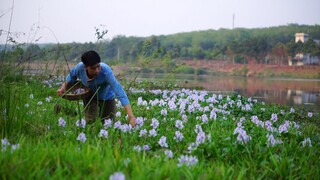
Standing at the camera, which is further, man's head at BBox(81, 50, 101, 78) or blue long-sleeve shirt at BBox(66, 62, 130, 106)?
blue long-sleeve shirt at BBox(66, 62, 130, 106)

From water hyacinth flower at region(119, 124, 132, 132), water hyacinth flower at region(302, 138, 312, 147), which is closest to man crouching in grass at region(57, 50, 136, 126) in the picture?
water hyacinth flower at region(119, 124, 132, 132)

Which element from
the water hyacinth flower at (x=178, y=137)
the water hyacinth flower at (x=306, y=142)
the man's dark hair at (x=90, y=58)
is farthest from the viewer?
the man's dark hair at (x=90, y=58)

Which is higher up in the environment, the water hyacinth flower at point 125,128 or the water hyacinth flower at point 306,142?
the water hyacinth flower at point 125,128

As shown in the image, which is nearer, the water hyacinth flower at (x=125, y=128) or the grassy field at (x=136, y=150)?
the grassy field at (x=136, y=150)

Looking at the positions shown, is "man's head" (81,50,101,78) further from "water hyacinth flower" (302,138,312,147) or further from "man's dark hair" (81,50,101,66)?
"water hyacinth flower" (302,138,312,147)

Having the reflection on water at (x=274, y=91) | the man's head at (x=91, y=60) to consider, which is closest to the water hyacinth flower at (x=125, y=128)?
the man's head at (x=91, y=60)

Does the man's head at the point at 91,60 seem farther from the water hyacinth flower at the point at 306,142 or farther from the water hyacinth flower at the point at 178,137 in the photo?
the water hyacinth flower at the point at 306,142

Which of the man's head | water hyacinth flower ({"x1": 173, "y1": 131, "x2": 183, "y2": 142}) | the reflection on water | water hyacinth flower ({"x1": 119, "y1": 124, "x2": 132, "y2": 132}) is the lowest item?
the reflection on water

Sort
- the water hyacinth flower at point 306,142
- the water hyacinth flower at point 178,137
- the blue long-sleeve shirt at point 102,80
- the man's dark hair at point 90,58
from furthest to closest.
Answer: the blue long-sleeve shirt at point 102,80 → the man's dark hair at point 90,58 → the water hyacinth flower at point 306,142 → the water hyacinth flower at point 178,137

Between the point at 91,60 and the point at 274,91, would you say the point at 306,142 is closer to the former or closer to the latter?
the point at 91,60

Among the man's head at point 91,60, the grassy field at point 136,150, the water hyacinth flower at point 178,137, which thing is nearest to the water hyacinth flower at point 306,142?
the grassy field at point 136,150

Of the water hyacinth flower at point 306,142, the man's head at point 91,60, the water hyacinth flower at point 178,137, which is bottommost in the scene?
the water hyacinth flower at point 306,142

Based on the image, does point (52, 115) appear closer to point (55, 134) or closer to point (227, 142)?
point (55, 134)

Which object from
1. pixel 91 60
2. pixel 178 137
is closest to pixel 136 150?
pixel 178 137
